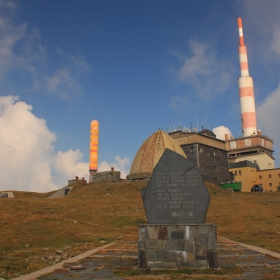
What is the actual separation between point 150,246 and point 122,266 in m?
1.01

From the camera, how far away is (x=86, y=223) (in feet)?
75.3

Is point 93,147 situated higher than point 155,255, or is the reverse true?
point 93,147

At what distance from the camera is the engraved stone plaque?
9453mm

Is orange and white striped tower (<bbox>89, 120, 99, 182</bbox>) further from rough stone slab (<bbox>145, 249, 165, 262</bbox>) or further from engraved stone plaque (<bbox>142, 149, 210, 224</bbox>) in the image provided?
rough stone slab (<bbox>145, 249, 165, 262</bbox>)

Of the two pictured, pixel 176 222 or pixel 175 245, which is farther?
pixel 176 222

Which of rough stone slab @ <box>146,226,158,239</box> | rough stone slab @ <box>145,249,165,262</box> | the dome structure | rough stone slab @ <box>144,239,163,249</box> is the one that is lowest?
rough stone slab @ <box>145,249,165,262</box>

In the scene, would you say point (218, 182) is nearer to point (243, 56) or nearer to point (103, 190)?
point (103, 190)

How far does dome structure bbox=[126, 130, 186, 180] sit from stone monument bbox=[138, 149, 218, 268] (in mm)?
41081

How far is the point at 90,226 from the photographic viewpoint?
2212 centimetres

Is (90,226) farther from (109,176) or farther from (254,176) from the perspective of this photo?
(254,176)

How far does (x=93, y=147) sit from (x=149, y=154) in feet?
81.4

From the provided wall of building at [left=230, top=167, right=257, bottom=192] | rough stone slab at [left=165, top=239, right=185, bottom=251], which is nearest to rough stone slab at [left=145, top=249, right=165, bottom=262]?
rough stone slab at [left=165, top=239, right=185, bottom=251]

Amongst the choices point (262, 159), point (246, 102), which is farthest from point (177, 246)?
point (246, 102)

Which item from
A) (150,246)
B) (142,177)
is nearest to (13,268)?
(150,246)
